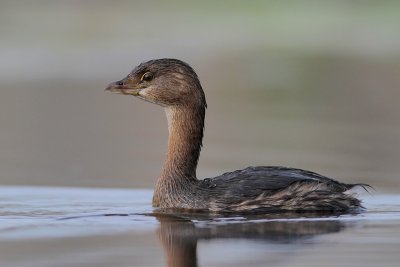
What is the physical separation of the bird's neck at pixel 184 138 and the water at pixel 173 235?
52 cm

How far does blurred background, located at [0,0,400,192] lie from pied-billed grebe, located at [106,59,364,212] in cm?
141

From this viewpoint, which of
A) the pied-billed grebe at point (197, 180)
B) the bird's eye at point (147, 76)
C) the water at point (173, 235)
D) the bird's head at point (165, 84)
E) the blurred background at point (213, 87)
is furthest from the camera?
the blurred background at point (213, 87)

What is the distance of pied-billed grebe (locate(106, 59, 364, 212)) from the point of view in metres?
12.1

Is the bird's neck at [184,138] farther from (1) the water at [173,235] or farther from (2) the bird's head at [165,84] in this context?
(1) the water at [173,235]

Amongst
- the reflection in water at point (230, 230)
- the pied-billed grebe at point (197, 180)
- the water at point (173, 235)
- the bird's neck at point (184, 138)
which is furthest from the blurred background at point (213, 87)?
the reflection in water at point (230, 230)

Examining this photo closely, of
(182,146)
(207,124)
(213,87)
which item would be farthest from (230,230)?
(213,87)

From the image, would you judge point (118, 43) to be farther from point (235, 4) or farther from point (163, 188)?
point (163, 188)

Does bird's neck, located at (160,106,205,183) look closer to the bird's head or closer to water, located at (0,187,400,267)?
the bird's head

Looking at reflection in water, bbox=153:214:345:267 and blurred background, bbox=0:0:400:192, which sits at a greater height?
blurred background, bbox=0:0:400:192

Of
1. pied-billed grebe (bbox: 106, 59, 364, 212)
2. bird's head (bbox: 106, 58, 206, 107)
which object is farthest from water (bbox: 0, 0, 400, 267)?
bird's head (bbox: 106, 58, 206, 107)

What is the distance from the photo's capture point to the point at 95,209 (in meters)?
Answer: 12.4

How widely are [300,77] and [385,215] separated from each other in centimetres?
1463

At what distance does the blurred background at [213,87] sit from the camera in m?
16.2

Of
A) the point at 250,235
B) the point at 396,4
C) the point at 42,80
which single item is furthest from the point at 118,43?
the point at 250,235
